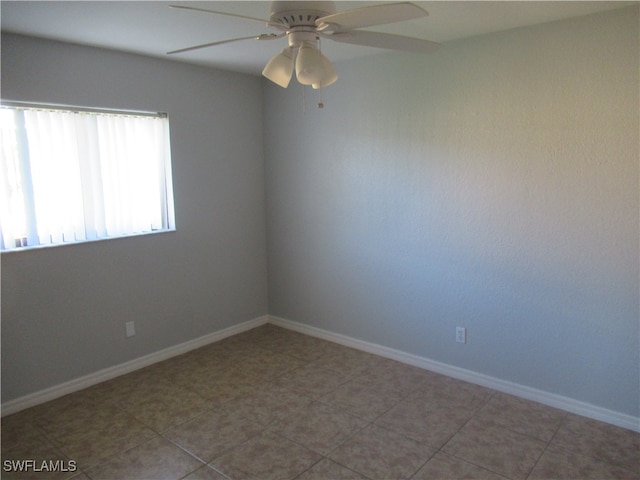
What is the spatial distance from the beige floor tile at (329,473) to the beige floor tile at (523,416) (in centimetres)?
98

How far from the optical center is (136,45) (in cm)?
307

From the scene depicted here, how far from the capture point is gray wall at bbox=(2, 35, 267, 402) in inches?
116

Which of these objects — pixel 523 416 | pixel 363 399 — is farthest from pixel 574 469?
pixel 363 399

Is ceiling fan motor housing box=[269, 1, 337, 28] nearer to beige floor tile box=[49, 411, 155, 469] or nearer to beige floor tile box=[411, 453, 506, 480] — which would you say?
beige floor tile box=[411, 453, 506, 480]

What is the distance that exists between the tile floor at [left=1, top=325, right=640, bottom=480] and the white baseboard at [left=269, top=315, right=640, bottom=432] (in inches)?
2.4

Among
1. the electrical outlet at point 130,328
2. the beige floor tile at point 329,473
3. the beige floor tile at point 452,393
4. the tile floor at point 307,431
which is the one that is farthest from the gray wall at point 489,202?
the electrical outlet at point 130,328

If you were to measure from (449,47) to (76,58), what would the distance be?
2.48 m

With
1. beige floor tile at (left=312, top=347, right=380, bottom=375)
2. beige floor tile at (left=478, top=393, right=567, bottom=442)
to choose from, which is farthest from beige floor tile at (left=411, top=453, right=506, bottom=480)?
beige floor tile at (left=312, top=347, right=380, bottom=375)

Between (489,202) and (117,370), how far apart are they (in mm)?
2950

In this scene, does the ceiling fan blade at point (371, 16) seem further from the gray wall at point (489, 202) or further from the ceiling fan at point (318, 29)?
the gray wall at point (489, 202)

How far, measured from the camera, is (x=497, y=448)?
253cm

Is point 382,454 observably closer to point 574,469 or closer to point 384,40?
point 574,469

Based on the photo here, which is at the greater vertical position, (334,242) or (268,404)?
(334,242)

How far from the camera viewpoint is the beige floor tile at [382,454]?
93.0 inches
